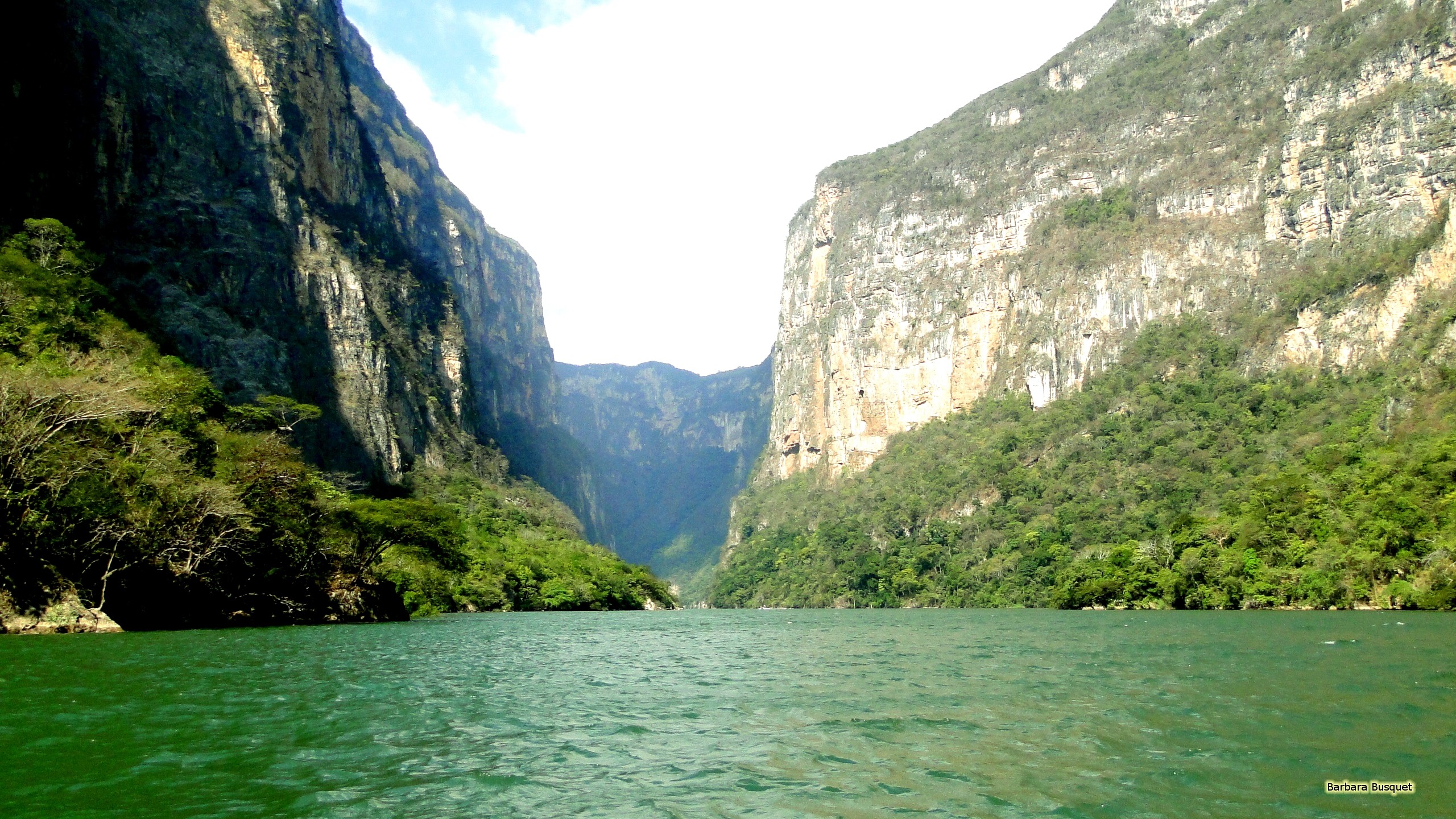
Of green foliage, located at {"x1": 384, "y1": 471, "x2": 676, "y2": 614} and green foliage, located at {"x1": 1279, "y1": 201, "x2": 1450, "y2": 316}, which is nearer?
green foliage, located at {"x1": 384, "y1": 471, "x2": 676, "y2": 614}

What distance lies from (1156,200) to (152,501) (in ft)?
523

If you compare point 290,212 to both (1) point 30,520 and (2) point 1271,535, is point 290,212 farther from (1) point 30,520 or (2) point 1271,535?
(2) point 1271,535

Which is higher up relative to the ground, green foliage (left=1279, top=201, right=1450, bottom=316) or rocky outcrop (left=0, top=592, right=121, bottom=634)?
green foliage (left=1279, top=201, right=1450, bottom=316)

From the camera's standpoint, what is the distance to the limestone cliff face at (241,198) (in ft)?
247

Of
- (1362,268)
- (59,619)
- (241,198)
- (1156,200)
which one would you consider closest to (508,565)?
(241,198)

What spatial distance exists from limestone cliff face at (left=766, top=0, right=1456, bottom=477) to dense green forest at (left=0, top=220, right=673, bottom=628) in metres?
109

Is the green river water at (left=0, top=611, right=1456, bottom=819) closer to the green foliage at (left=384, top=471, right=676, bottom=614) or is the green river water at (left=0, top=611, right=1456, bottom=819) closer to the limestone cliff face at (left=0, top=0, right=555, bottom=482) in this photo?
the green foliage at (left=384, top=471, right=676, bottom=614)

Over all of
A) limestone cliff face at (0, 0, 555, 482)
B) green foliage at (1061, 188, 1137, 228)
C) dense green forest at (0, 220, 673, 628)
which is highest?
green foliage at (1061, 188, 1137, 228)

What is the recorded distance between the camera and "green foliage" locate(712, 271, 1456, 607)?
2296 inches

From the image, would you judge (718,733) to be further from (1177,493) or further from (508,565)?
(1177,493)

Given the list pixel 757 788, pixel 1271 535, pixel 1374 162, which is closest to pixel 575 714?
pixel 757 788

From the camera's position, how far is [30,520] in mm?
30500

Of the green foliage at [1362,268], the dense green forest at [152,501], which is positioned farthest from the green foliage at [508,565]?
the green foliage at [1362,268]

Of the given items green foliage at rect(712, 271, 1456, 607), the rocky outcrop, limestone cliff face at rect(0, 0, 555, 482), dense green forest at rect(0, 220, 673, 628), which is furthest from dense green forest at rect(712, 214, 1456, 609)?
limestone cliff face at rect(0, 0, 555, 482)
